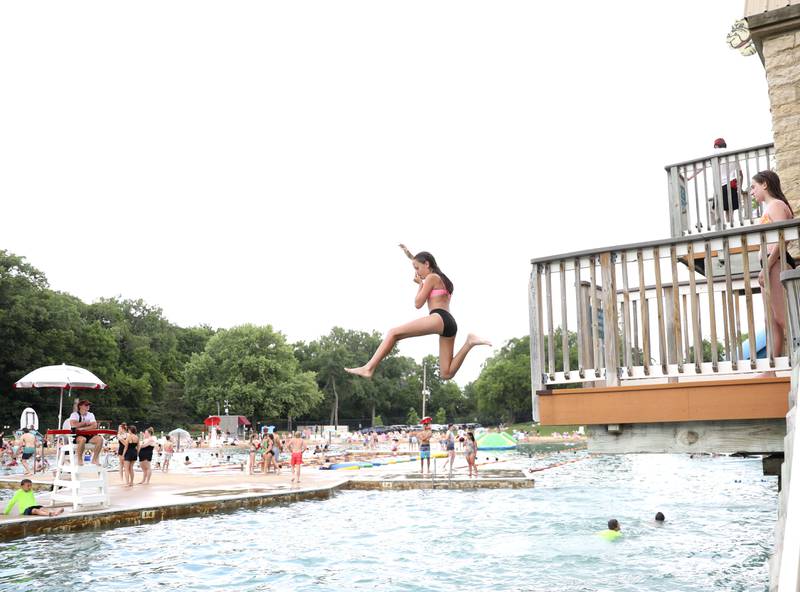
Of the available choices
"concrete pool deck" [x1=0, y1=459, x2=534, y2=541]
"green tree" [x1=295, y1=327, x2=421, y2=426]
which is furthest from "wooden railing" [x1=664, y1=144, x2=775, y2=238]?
"green tree" [x1=295, y1=327, x2=421, y2=426]

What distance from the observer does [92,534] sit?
14.8 metres

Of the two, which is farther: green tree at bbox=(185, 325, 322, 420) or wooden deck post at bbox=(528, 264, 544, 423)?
green tree at bbox=(185, 325, 322, 420)

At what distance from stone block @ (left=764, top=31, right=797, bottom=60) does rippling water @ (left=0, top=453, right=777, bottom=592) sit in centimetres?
751

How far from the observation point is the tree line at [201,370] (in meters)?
64.8

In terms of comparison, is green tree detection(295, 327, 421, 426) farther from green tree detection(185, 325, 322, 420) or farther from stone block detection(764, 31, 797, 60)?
stone block detection(764, 31, 797, 60)

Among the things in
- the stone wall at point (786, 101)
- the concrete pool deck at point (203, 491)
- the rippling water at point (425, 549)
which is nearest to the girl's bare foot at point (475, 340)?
the stone wall at point (786, 101)

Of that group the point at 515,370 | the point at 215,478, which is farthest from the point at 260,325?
the point at 215,478

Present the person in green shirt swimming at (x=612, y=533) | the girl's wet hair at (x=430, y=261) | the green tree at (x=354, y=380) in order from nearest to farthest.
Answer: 1. the girl's wet hair at (x=430, y=261)
2. the person in green shirt swimming at (x=612, y=533)
3. the green tree at (x=354, y=380)

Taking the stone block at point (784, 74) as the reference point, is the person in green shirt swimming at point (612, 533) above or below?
below

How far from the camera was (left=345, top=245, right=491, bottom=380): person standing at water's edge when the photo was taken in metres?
4.45

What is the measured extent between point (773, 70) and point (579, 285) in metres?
4.79

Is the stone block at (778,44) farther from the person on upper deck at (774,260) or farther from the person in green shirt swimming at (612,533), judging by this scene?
the person in green shirt swimming at (612,533)

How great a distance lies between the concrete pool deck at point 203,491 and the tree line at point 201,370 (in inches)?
1496

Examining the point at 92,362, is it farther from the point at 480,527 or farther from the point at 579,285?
the point at 579,285
